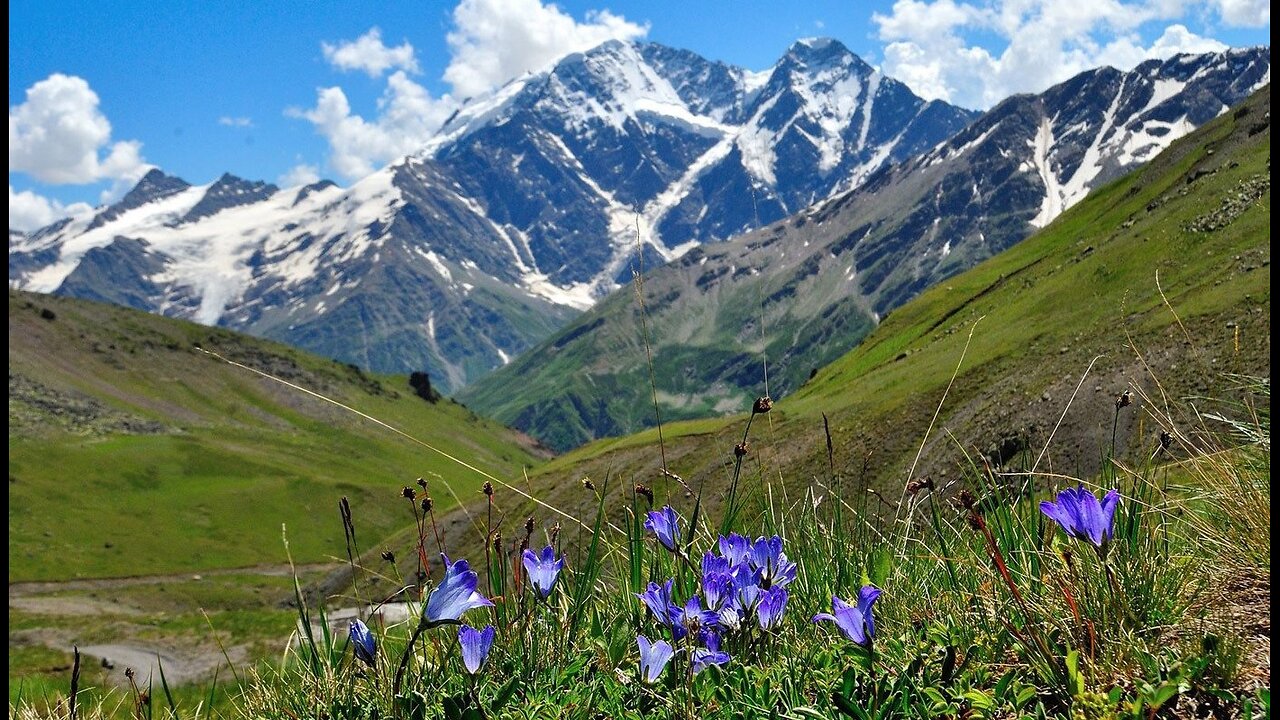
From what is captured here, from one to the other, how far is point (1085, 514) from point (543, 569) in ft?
7.55

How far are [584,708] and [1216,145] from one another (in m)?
99.2

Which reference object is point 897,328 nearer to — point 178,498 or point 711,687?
point 711,687

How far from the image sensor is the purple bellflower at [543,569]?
3.85m

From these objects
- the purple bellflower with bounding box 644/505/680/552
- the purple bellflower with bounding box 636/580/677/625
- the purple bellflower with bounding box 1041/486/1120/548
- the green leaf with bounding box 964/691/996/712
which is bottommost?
the green leaf with bounding box 964/691/996/712

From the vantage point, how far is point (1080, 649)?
11.2 feet

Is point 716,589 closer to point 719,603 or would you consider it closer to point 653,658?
point 719,603

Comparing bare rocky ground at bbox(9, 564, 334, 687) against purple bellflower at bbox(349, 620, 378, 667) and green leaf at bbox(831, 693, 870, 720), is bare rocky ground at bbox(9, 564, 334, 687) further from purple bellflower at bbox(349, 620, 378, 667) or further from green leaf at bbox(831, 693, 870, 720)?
green leaf at bbox(831, 693, 870, 720)

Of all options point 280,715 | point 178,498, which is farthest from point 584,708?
point 178,498

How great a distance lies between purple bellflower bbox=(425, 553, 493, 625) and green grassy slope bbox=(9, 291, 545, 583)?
90.8 metres

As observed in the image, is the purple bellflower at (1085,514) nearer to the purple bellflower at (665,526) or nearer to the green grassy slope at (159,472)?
the purple bellflower at (665,526)

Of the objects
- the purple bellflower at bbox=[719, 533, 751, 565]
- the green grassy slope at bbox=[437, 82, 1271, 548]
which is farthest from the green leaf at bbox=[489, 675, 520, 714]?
the green grassy slope at bbox=[437, 82, 1271, 548]

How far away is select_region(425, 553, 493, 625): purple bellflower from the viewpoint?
3.00m

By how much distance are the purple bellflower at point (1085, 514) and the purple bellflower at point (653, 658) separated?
4.99 feet

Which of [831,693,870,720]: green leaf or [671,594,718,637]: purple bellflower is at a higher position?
[671,594,718,637]: purple bellflower
